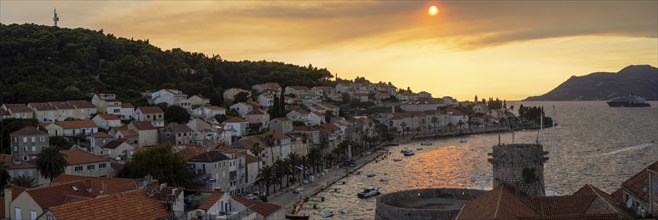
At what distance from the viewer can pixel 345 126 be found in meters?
104

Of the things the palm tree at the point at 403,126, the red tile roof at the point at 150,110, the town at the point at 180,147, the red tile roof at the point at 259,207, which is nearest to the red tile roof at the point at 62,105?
the town at the point at 180,147

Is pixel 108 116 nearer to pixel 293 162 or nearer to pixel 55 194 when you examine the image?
pixel 293 162

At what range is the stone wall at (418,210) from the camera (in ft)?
69.5

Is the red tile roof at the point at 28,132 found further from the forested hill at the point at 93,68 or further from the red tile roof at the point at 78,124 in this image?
the forested hill at the point at 93,68

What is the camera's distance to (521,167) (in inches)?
818

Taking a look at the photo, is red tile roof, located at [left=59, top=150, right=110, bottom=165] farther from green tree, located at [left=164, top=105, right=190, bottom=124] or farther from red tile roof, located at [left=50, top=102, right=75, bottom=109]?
green tree, located at [left=164, top=105, right=190, bottom=124]

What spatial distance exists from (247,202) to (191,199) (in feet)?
9.30

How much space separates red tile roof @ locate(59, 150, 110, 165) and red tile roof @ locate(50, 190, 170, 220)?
28484mm

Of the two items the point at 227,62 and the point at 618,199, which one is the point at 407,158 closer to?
the point at 227,62

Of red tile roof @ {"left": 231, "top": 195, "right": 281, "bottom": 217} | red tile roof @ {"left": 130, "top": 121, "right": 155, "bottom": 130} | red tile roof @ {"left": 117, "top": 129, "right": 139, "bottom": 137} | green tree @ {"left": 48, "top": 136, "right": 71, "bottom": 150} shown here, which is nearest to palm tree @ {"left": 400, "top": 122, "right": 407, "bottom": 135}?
red tile roof @ {"left": 130, "top": 121, "right": 155, "bottom": 130}

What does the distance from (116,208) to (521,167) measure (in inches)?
583

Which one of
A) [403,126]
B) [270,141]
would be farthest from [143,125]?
[403,126]

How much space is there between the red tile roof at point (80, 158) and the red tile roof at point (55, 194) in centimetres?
2293

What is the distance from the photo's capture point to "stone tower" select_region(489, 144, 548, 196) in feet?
67.6
